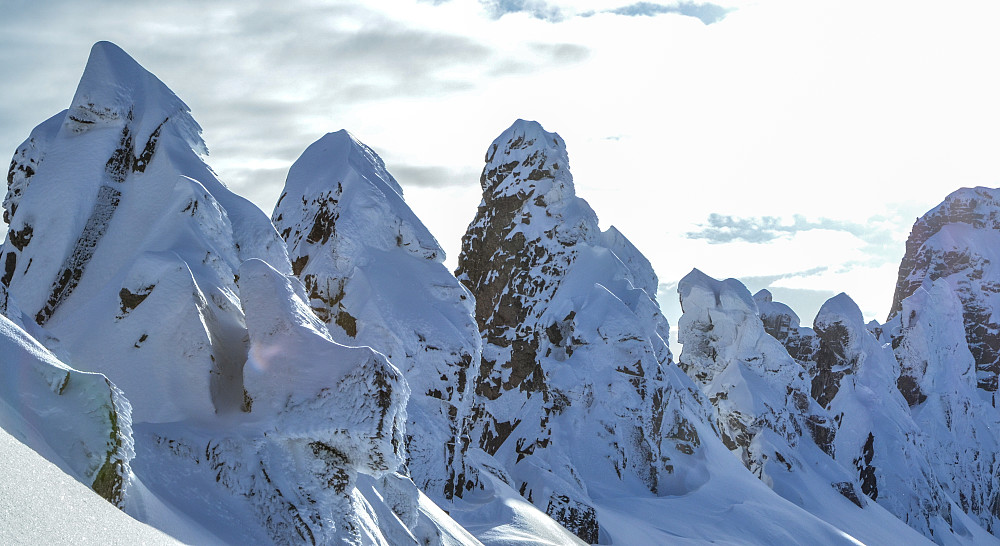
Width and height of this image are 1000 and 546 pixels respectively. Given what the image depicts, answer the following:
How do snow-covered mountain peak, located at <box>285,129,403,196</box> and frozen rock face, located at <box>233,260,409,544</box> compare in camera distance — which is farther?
snow-covered mountain peak, located at <box>285,129,403,196</box>

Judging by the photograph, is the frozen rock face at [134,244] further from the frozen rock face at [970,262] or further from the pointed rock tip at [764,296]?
the frozen rock face at [970,262]

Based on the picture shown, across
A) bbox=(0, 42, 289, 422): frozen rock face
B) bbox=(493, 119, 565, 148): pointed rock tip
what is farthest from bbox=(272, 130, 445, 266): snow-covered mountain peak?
bbox=(493, 119, 565, 148): pointed rock tip

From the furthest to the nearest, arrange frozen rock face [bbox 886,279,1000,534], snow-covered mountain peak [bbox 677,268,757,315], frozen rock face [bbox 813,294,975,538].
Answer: frozen rock face [bbox 886,279,1000,534] → frozen rock face [bbox 813,294,975,538] → snow-covered mountain peak [bbox 677,268,757,315]

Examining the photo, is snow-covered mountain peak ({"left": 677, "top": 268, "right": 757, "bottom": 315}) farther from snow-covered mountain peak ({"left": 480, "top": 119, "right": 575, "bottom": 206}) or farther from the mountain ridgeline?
snow-covered mountain peak ({"left": 480, "top": 119, "right": 575, "bottom": 206})

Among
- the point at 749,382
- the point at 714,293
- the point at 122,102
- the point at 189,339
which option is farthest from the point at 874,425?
the point at 189,339

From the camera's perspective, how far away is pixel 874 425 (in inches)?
3012

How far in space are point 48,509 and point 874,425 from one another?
77.0 metres

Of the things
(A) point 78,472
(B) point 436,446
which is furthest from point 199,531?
(B) point 436,446

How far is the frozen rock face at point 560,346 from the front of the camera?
145ft

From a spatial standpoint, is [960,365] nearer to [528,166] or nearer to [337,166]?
[528,166]

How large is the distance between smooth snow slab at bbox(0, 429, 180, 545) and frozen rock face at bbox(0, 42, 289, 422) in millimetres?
5449

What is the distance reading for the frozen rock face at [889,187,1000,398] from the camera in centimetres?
10750

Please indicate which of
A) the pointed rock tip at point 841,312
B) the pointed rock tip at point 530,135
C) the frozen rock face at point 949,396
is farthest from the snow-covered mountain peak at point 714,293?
the frozen rock face at point 949,396

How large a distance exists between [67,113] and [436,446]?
12.7 metres
